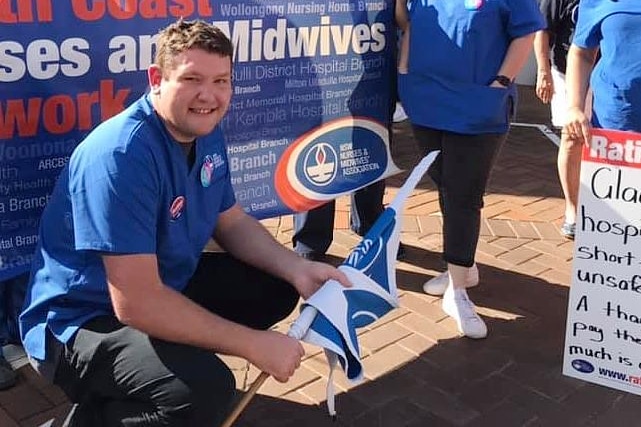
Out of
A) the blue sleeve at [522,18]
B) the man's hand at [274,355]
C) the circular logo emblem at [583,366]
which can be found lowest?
the circular logo emblem at [583,366]

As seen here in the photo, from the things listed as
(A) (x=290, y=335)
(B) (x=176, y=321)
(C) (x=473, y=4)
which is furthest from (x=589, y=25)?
(B) (x=176, y=321)

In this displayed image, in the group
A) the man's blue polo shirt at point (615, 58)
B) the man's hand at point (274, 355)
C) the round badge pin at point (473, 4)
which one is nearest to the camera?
the man's hand at point (274, 355)

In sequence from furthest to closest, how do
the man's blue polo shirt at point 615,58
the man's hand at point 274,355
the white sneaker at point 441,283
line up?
the white sneaker at point 441,283 → the man's blue polo shirt at point 615,58 → the man's hand at point 274,355

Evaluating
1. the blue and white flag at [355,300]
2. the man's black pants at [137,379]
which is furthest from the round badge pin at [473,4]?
the man's black pants at [137,379]

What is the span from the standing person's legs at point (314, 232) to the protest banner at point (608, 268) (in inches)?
57.8

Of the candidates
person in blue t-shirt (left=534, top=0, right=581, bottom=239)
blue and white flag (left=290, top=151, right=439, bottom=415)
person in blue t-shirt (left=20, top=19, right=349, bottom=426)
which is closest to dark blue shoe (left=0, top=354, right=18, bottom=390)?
person in blue t-shirt (left=20, top=19, right=349, bottom=426)

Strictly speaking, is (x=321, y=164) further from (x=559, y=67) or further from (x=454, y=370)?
(x=559, y=67)

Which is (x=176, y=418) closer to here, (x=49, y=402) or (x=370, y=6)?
(x=49, y=402)

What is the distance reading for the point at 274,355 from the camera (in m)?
2.20

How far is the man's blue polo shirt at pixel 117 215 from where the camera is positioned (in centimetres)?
209

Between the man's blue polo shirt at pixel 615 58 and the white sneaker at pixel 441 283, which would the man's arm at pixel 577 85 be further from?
the white sneaker at pixel 441 283

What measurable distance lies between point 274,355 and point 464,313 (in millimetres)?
1577

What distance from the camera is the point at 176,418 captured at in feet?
7.19

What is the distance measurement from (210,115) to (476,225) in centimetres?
166
